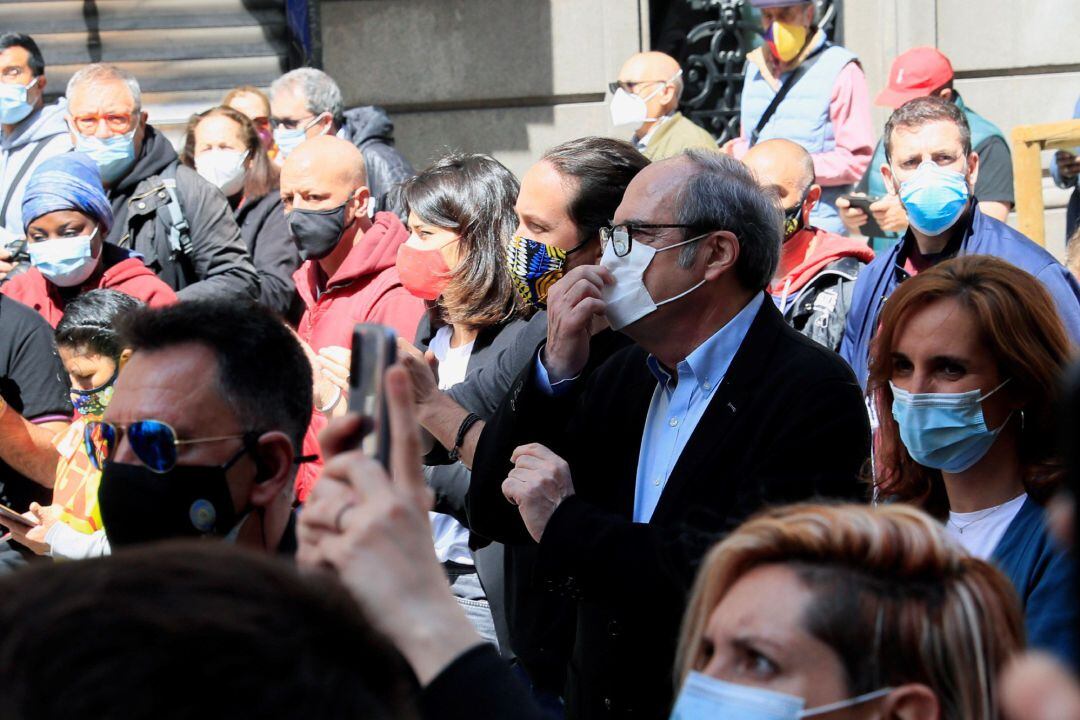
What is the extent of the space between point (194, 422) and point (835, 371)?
4.45 ft

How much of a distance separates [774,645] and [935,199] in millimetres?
3603

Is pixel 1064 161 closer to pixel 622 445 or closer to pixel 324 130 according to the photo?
pixel 324 130

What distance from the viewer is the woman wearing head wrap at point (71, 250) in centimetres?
608

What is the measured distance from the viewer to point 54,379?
566 cm

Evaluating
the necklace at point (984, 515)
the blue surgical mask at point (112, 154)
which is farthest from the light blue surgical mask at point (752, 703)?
the blue surgical mask at point (112, 154)

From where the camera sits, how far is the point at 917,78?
751 centimetres

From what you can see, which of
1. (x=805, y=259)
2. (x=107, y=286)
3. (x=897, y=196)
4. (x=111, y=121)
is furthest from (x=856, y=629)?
(x=111, y=121)

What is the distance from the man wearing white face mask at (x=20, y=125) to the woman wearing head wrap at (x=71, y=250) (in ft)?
4.11

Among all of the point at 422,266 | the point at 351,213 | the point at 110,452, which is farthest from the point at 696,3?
the point at 110,452

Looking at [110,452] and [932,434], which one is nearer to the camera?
[110,452]

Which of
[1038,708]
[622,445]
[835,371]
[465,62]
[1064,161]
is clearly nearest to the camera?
[1038,708]

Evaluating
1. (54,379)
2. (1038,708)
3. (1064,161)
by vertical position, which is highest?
(1038,708)

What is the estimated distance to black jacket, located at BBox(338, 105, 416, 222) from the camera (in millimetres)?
7848

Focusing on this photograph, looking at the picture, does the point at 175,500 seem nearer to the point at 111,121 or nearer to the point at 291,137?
the point at 111,121
